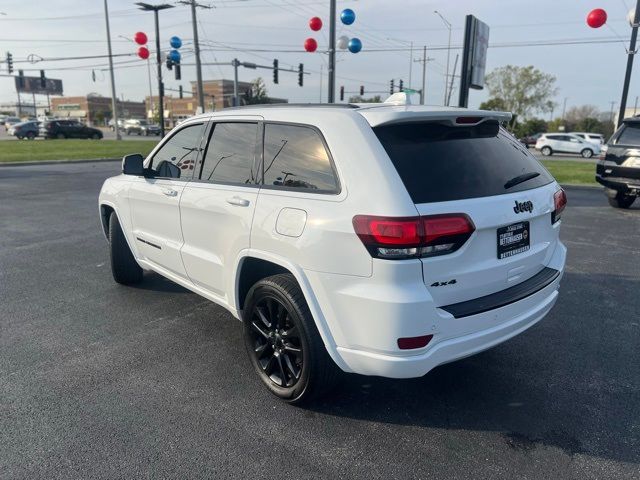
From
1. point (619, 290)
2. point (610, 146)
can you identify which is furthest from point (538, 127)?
point (619, 290)

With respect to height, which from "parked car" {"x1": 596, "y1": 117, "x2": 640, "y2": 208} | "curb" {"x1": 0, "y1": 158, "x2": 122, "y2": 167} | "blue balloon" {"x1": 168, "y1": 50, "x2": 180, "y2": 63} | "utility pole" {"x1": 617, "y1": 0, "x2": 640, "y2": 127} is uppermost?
"blue balloon" {"x1": 168, "y1": 50, "x2": 180, "y2": 63}

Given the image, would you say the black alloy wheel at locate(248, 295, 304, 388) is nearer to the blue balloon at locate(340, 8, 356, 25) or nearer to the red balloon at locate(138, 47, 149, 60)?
the blue balloon at locate(340, 8, 356, 25)

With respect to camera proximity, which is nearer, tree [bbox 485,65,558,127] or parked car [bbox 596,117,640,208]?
parked car [bbox 596,117,640,208]

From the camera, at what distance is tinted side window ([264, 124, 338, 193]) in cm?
289

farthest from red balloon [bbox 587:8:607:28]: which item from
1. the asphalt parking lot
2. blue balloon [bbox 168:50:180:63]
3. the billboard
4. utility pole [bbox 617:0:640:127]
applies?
the billboard

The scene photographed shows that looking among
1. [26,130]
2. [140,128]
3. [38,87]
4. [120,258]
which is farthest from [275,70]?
[38,87]

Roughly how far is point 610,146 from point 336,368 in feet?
30.9

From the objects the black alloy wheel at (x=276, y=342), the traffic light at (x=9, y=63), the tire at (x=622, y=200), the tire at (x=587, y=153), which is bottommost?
the tire at (x=587, y=153)

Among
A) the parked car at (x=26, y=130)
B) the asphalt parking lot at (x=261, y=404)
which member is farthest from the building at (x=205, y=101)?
the asphalt parking lot at (x=261, y=404)

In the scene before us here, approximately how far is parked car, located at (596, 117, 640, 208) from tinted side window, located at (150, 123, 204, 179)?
881 cm

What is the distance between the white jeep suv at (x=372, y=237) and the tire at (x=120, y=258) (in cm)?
183

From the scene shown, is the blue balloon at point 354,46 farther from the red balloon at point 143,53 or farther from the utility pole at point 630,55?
the red balloon at point 143,53

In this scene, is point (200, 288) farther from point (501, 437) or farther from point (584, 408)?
point (584, 408)

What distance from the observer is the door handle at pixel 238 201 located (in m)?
3.27
